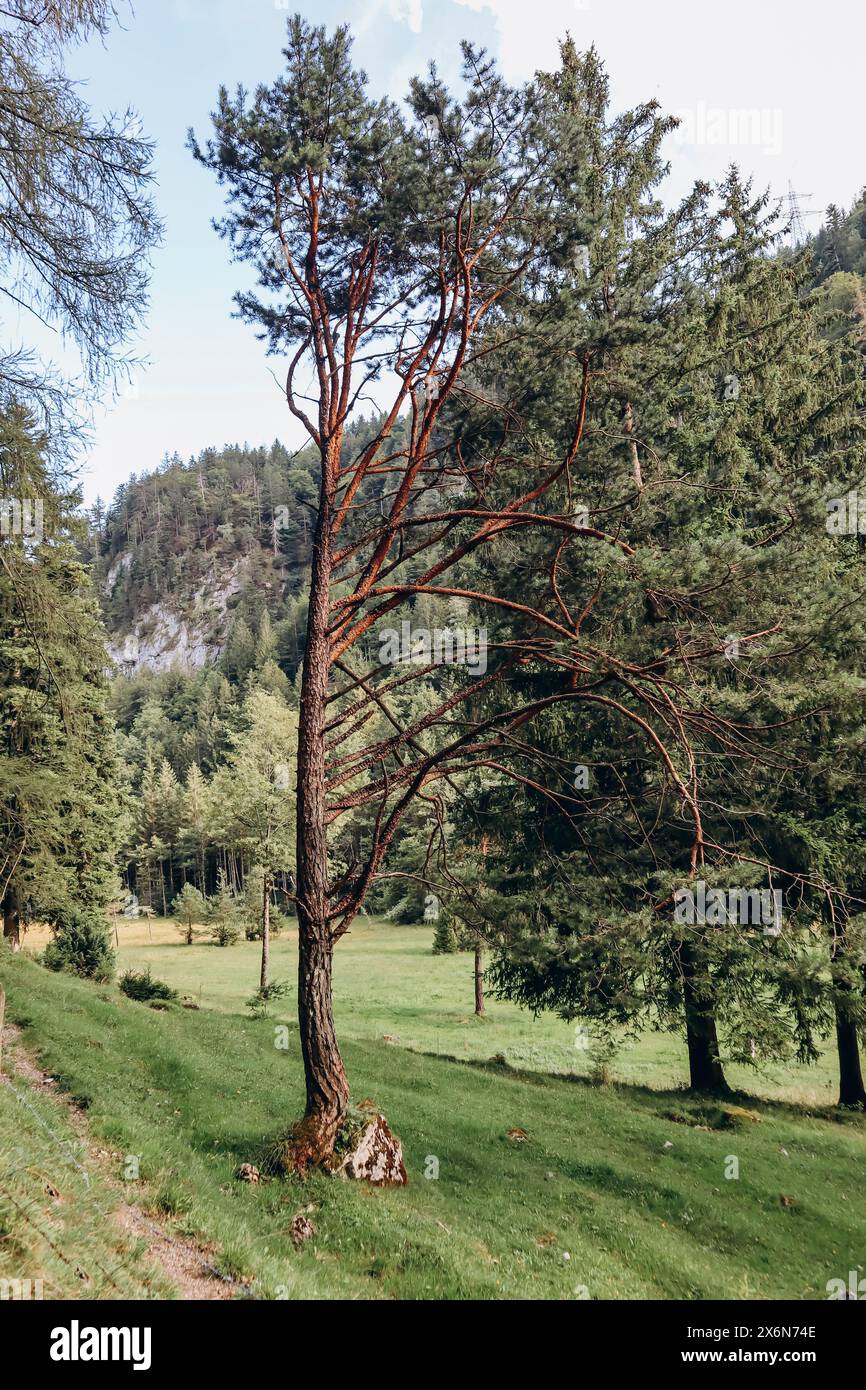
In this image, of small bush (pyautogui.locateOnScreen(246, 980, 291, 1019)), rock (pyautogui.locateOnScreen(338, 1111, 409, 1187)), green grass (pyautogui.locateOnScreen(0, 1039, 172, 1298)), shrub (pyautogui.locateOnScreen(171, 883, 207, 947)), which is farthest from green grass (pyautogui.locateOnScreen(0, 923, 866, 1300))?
shrub (pyautogui.locateOnScreen(171, 883, 207, 947))

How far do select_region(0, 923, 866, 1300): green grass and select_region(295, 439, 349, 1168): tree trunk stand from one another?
0.66 metres

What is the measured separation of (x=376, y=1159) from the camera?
8.09 meters

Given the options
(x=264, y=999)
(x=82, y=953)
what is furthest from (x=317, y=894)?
(x=264, y=999)

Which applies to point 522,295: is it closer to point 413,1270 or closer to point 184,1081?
point 413,1270

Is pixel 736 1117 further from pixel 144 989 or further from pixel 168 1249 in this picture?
pixel 144 989

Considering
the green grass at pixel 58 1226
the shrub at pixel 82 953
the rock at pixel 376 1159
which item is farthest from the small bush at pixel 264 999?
the green grass at pixel 58 1226

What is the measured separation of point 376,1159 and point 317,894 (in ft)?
10.1

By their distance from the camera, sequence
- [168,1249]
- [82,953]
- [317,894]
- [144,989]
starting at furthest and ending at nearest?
[82,953], [144,989], [317,894], [168,1249]

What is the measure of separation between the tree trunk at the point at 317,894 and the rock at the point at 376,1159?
1.03 ft

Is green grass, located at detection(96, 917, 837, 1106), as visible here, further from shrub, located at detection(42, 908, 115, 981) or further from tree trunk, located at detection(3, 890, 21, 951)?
tree trunk, located at detection(3, 890, 21, 951)

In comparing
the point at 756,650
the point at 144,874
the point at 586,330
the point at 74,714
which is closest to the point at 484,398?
the point at 586,330

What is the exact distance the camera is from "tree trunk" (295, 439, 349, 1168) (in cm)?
793

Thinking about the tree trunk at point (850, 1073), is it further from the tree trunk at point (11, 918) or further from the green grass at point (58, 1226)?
the tree trunk at point (11, 918)

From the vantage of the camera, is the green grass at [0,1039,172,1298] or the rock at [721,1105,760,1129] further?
the rock at [721,1105,760,1129]
